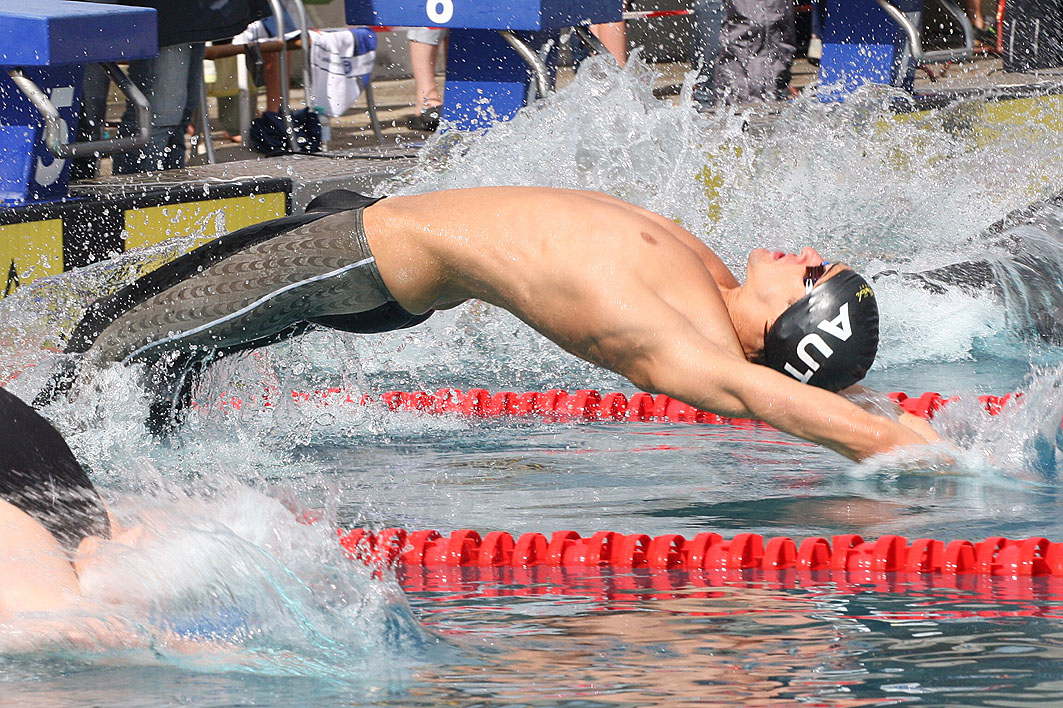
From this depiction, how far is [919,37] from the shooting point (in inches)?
306

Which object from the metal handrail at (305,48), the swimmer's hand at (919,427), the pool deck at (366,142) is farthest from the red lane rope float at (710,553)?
the metal handrail at (305,48)

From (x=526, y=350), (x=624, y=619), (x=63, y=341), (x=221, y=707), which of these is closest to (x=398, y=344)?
(x=526, y=350)

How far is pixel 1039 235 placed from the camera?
19.2 feet

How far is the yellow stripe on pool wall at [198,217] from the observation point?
16.8 ft

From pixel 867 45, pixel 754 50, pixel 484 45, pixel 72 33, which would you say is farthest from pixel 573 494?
pixel 867 45

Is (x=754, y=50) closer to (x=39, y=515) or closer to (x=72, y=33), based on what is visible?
(x=72, y=33)

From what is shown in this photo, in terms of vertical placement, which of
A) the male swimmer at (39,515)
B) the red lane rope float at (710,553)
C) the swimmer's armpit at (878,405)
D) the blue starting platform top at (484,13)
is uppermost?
the blue starting platform top at (484,13)

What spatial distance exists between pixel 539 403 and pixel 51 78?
6.50ft

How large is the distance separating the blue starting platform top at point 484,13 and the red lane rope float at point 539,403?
198cm

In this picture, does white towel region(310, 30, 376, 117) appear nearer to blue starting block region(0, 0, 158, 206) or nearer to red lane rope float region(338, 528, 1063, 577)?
blue starting block region(0, 0, 158, 206)

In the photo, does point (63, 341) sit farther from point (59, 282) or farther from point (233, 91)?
point (233, 91)

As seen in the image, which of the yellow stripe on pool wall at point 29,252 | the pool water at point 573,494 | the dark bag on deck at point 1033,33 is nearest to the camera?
the pool water at point 573,494

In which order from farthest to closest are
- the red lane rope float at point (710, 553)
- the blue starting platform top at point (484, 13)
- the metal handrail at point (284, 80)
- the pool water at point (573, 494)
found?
1. the metal handrail at point (284, 80)
2. the blue starting platform top at point (484, 13)
3. the red lane rope float at point (710, 553)
4. the pool water at point (573, 494)

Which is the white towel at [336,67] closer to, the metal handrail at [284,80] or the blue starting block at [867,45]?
the metal handrail at [284,80]
